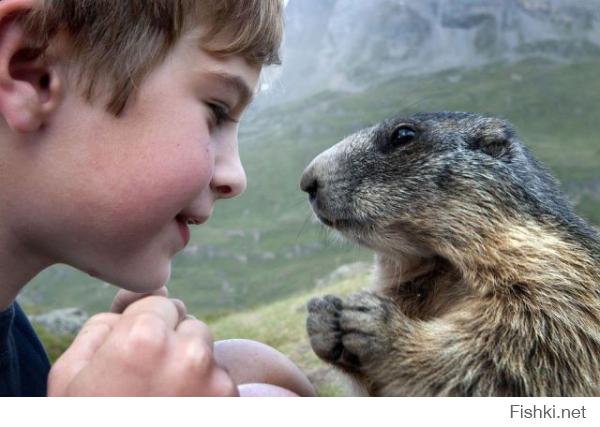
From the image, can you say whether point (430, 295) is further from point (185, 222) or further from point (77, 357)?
point (77, 357)

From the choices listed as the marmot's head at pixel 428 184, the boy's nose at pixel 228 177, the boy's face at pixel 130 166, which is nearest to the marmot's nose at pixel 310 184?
the marmot's head at pixel 428 184

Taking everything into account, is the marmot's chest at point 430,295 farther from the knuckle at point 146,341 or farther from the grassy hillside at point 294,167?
the grassy hillside at point 294,167

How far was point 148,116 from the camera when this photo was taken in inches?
43.4

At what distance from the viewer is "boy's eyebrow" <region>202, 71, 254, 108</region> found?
1179mm

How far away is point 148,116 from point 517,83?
7.15m

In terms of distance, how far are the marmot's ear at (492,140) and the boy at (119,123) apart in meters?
0.58

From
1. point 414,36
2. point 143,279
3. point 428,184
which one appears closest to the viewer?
point 143,279

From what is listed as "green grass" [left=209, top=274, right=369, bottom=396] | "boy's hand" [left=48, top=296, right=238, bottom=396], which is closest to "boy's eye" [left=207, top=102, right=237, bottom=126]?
"boy's hand" [left=48, top=296, right=238, bottom=396]

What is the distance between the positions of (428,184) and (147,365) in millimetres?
853

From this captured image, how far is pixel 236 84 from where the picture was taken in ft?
4.04

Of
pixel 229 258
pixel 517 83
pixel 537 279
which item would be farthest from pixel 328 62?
pixel 229 258

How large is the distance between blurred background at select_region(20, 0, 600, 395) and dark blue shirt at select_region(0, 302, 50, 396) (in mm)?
768

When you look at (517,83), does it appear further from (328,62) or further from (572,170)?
(328,62)

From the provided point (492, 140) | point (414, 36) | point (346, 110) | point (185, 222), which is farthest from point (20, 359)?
point (346, 110)
